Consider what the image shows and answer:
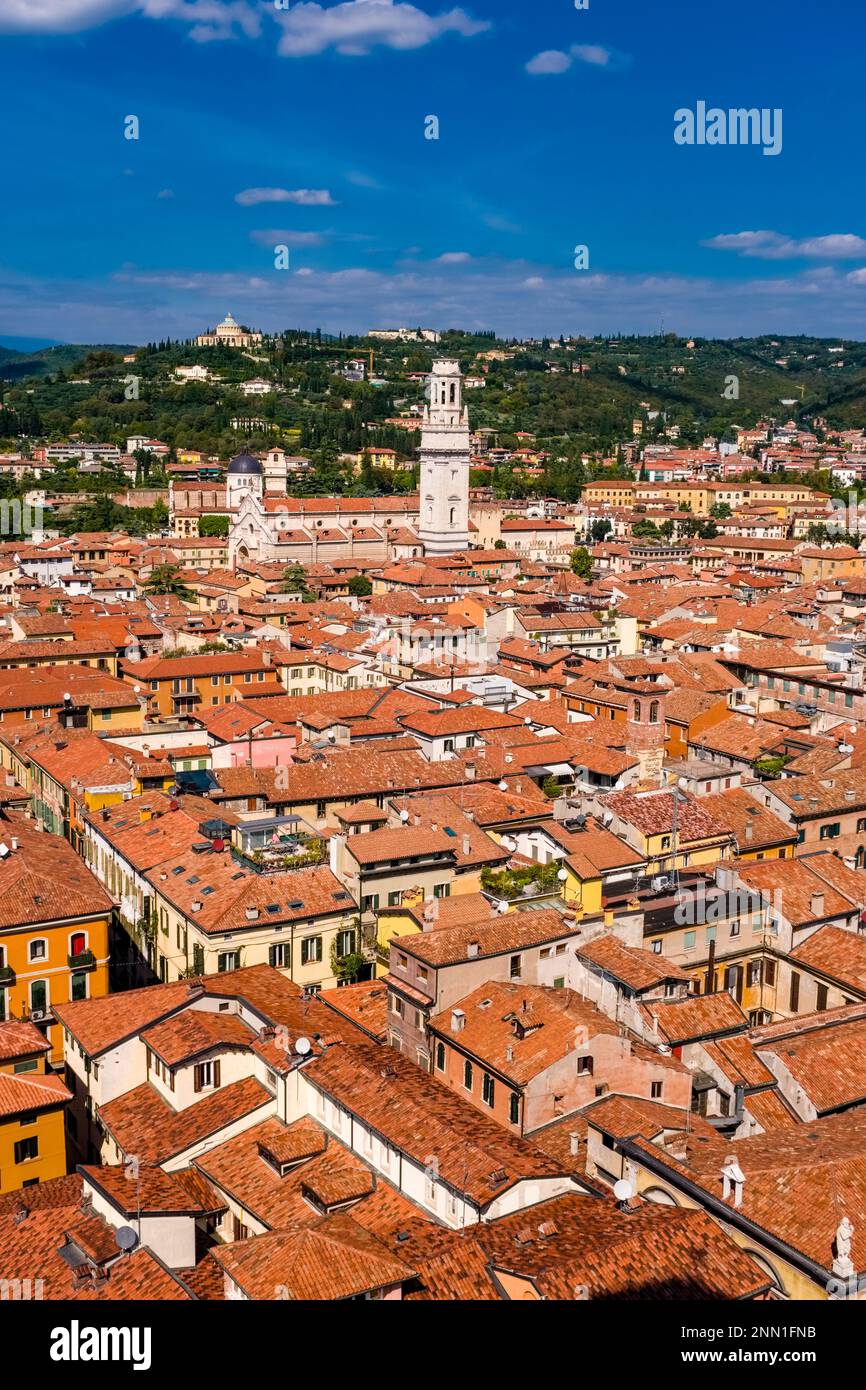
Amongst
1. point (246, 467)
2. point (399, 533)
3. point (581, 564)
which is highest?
point (246, 467)

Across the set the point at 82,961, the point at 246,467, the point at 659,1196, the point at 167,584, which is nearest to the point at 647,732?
the point at 82,961

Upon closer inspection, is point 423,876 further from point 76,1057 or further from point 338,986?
point 76,1057

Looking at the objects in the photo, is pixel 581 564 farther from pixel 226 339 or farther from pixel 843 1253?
pixel 226 339

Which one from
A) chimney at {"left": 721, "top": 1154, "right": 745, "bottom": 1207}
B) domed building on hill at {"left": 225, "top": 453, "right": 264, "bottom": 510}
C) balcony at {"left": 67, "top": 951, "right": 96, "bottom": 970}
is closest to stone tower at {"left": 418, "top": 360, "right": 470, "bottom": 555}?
domed building on hill at {"left": 225, "top": 453, "right": 264, "bottom": 510}

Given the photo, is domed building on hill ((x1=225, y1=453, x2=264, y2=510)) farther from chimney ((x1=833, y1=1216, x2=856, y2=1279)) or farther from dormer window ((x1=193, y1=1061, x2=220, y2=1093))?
chimney ((x1=833, y1=1216, x2=856, y2=1279))

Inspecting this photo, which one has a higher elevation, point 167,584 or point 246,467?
point 246,467

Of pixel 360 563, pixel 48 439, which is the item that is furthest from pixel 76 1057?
pixel 48 439

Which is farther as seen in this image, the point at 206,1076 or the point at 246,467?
the point at 246,467
